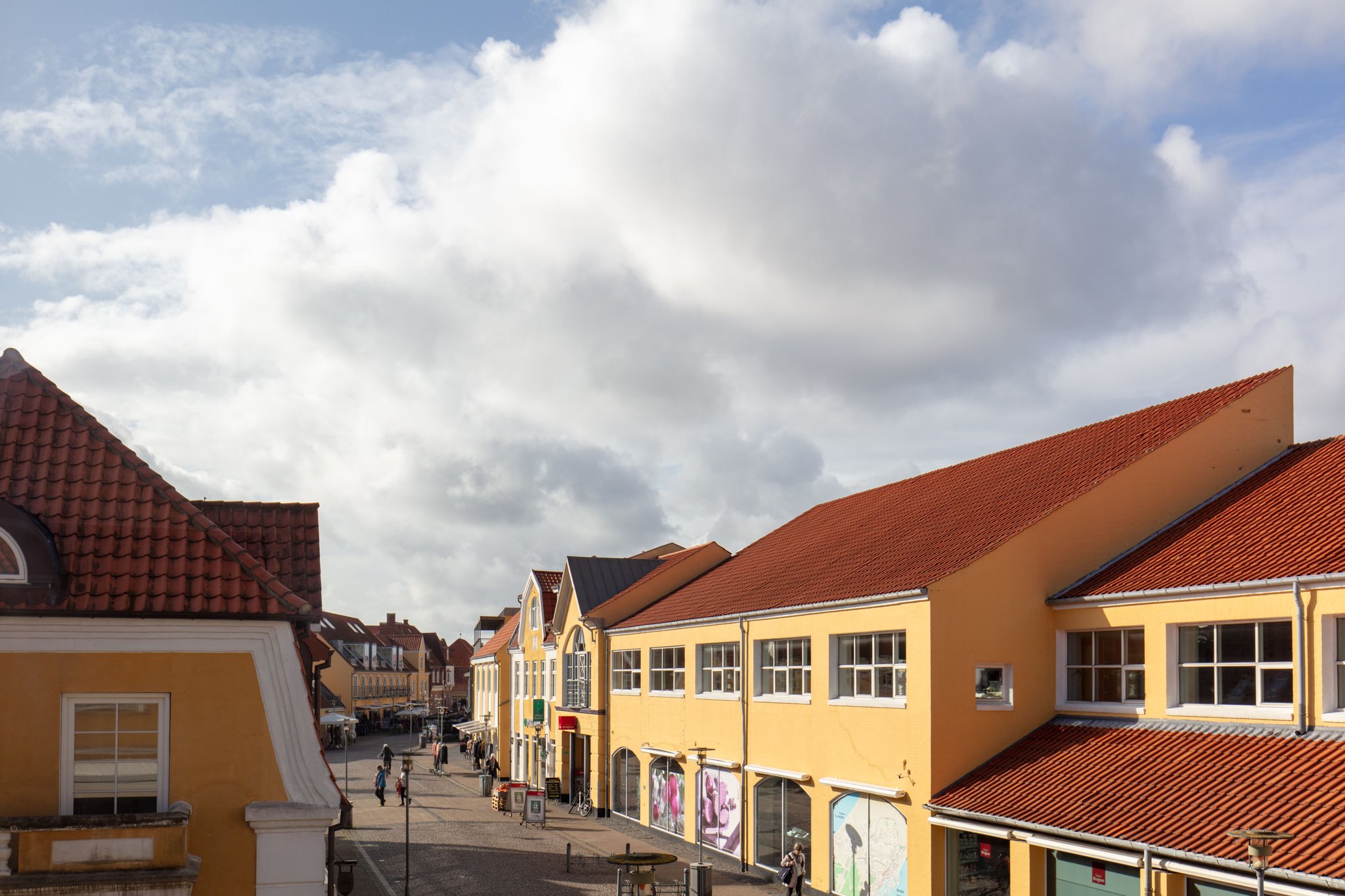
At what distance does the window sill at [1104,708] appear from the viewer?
2155 cm

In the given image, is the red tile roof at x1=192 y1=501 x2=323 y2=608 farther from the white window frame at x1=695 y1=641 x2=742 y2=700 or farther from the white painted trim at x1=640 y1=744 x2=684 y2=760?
the white painted trim at x1=640 y1=744 x2=684 y2=760

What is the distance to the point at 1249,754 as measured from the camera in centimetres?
1839

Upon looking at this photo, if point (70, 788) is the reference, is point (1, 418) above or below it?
above

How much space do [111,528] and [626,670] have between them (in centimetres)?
3115

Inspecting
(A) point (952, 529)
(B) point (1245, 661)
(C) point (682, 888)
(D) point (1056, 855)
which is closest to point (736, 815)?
(C) point (682, 888)

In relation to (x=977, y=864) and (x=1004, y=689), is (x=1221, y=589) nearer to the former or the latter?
(x=1004, y=689)

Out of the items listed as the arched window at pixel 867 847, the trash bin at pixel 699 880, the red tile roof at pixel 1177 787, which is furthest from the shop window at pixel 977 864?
the trash bin at pixel 699 880

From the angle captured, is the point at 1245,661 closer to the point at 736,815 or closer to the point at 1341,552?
the point at 1341,552

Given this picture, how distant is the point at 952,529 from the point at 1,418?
1955 cm

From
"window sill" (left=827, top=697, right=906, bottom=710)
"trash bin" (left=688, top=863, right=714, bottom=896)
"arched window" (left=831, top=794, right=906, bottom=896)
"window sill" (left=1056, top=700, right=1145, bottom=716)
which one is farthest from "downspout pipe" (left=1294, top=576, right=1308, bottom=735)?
"trash bin" (left=688, top=863, right=714, bottom=896)

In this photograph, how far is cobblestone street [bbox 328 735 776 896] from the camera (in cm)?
2927

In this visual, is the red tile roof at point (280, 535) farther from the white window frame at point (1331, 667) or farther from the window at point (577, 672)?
the window at point (577, 672)

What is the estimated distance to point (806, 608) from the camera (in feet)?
89.5

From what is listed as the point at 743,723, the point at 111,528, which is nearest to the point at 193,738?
the point at 111,528
